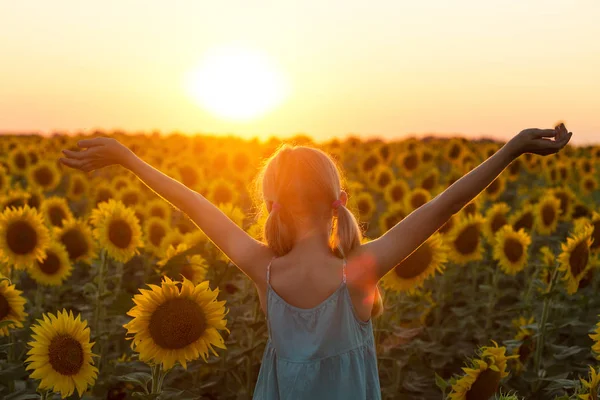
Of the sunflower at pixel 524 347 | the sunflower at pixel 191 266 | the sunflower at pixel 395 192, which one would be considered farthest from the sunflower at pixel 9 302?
the sunflower at pixel 395 192

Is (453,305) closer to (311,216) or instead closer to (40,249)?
(40,249)

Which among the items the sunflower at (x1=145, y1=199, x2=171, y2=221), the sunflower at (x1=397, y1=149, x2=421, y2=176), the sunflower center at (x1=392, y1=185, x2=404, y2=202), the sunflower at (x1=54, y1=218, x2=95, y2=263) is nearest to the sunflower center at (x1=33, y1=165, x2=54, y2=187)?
the sunflower at (x1=145, y1=199, x2=171, y2=221)

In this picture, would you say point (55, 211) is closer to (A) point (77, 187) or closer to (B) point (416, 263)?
(A) point (77, 187)

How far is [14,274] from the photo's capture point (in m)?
7.04

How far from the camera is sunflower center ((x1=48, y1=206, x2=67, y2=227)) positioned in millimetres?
9055

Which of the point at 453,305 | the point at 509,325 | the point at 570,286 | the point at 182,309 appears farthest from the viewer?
the point at 453,305

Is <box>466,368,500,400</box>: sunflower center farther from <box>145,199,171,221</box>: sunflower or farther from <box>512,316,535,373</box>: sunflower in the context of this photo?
<box>145,199,171,221</box>: sunflower

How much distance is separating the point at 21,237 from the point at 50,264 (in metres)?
0.41

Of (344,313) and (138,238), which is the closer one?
(344,313)

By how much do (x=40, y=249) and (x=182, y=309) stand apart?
3327 mm

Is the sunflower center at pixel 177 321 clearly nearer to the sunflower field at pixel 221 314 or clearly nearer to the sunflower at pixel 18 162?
the sunflower field at pixel 221 314

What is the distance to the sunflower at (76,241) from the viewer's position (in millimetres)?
7316

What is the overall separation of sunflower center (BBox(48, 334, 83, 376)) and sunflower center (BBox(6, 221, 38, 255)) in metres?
2.77

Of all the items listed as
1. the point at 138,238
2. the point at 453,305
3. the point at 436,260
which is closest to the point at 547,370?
the point at 436,260
